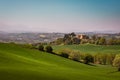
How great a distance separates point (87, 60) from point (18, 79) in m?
64.7

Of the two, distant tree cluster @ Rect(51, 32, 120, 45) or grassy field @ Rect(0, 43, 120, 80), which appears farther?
distant tree cluster @ Rect(51, 32, 120, 45)

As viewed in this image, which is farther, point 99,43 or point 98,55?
point 99,43

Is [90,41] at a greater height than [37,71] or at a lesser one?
lesser

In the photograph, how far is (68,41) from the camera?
613ft

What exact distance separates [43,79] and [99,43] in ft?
440

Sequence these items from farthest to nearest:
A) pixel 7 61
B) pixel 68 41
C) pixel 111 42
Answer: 1. pixel 68 41
2. pixel 111 42
3. pixel 7 61

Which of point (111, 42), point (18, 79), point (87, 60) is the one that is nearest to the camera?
point (18, 79)

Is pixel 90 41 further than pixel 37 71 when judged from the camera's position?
Yes

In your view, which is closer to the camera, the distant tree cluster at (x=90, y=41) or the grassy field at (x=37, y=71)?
the grassy field at (x=37, y=71)

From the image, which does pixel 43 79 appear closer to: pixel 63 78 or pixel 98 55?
pixel 63 78

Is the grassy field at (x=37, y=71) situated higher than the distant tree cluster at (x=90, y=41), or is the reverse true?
the grassy field at (x=37, y=71)

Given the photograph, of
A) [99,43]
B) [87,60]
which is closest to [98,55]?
[87,60]

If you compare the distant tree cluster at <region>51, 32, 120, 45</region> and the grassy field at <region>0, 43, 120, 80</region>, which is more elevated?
the grassy field at <region>0, 43, 120, 80</region>

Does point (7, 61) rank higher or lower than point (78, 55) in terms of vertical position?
higher
